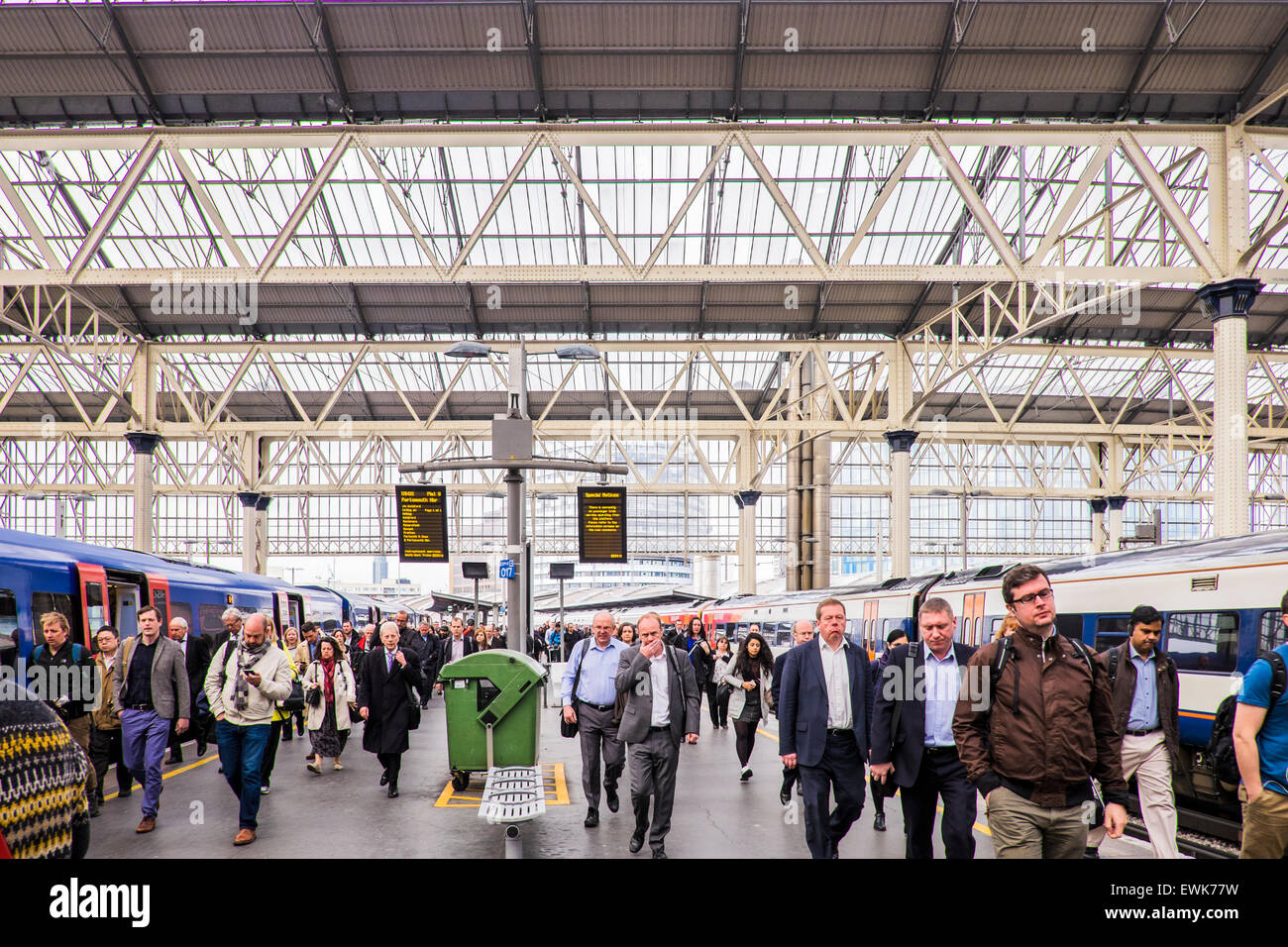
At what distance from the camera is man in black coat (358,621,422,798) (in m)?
10.3

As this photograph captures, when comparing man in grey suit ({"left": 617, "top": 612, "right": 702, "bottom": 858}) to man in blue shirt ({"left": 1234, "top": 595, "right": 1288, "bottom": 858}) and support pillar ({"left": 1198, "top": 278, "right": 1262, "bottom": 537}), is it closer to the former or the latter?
man in blue shirt ({"left": 1234, "top": 595, "right": 1288, "bottom": 858})

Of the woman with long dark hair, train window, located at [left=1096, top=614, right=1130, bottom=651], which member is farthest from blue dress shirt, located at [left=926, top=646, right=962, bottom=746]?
train window, located at [left=1096, top=614, right=1130, bottom=651]

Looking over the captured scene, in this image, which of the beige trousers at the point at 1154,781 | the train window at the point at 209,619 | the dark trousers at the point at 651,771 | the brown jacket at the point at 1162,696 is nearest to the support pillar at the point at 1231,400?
the brown jacket at the point at 1162,696

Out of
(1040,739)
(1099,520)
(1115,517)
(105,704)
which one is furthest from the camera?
(1099,520)

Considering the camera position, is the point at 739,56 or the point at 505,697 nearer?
the point at 505,697

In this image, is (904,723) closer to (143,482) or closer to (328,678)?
(328,678)

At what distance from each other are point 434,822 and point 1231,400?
1301 cm

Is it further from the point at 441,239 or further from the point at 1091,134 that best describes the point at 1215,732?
the point at 441,239

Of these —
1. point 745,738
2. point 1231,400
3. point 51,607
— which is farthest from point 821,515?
point 51,607

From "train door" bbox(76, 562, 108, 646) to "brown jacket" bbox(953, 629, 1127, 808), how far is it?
498 inches

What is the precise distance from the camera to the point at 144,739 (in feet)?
30.1

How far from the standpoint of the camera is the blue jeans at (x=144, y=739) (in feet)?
29.1
